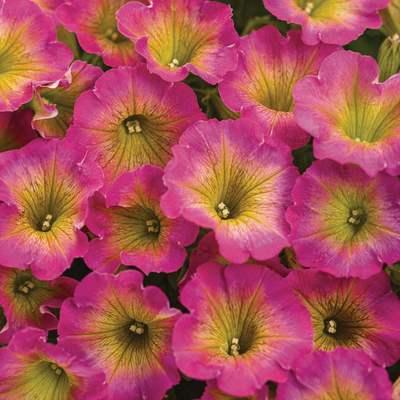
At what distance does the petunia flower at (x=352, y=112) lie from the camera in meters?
0.50

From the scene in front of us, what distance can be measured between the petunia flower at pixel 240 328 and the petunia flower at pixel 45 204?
0.14 metres

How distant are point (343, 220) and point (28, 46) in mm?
441

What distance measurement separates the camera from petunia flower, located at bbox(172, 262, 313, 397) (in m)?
0.45

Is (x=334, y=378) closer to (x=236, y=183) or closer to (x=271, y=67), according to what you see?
(x=236, y=183)

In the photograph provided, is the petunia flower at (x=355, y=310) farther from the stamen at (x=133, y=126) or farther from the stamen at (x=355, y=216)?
the stamen at (x=133, y=126)

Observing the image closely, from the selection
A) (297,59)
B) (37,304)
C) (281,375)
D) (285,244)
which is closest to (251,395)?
(281,375)

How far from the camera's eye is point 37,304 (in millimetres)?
551

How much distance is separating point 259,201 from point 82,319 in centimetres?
23

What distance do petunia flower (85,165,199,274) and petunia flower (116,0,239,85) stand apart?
147 mm

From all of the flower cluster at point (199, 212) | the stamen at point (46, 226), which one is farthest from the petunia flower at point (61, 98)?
the stamen at point (46, 226)

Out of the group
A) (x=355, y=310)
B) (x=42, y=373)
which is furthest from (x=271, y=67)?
(x=42, y=373)

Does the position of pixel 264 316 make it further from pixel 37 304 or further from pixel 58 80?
pixel 58 80

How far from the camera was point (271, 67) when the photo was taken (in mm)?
619

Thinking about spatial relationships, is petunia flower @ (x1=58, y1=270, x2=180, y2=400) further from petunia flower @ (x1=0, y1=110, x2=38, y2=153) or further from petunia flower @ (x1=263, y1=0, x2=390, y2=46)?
petunia flower @ (x1=263, y1=0, x2=390, y2=46)
